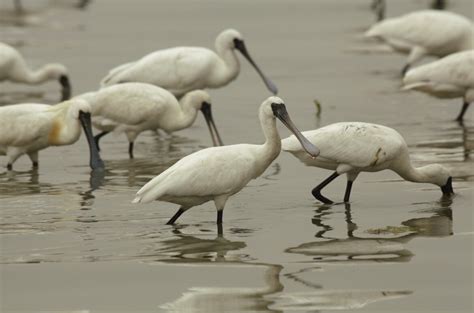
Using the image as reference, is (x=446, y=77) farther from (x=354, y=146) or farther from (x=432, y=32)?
(x=354, y=146)

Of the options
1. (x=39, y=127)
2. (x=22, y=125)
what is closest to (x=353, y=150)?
(x=39, y=127)

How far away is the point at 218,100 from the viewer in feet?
65.9

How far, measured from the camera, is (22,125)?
14.9m

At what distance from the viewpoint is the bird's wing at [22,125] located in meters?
14.9

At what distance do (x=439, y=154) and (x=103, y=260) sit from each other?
5475 millimetres

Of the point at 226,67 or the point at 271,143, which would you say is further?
the point at 226,67

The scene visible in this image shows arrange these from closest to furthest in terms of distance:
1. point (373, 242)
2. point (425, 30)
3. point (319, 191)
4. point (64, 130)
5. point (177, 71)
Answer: point (373, 242) → point (319, 191) → point (64, 130) → point (177, 71) → point (425, 30)

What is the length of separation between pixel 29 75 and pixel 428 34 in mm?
5626

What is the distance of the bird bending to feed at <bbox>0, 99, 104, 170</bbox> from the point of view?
14.9m

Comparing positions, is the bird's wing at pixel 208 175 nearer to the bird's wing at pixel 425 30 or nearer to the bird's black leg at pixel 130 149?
the bird's black leg at pixel 130 149

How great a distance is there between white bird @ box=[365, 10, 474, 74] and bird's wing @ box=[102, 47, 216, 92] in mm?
4542

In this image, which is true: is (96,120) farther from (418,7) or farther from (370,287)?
(418,7)

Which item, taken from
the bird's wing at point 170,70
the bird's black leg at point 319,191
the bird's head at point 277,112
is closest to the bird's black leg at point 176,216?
the bird's head at point 277,112

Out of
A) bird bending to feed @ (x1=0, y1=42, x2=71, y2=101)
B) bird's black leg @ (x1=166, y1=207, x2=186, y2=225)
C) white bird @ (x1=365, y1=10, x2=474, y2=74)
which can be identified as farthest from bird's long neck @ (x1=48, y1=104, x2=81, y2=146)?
white bird @ (x1=365, y1=10, x2=474, y2=74)
